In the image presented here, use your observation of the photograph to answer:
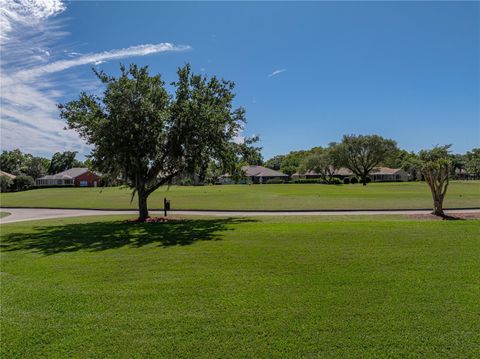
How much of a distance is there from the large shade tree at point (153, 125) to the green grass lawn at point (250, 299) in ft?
26.7

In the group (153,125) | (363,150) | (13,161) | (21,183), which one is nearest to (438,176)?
(153,125)

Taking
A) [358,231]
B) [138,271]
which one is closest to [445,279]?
[358,231]

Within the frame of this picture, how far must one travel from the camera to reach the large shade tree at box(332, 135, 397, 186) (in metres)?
86.1

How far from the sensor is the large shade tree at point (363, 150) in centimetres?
8612

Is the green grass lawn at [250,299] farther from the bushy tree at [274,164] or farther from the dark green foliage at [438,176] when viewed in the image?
the bushy tree at [274,164]

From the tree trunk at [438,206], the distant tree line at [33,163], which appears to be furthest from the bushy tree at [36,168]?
the tree trunk at [438,206]

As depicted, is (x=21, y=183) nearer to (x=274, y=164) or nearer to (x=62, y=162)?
(x=62, y=162)

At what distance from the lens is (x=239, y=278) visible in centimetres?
735

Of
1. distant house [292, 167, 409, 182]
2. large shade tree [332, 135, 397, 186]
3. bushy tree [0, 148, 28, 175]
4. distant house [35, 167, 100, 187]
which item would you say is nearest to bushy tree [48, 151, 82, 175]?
bushy tree [0, 148, 28, 175]

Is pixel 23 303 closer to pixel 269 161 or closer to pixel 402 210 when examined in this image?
pixel 402 210

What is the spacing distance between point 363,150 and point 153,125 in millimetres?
76870

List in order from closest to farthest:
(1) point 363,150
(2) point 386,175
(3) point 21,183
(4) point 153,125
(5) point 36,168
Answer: (4) point 153,125
(3) point 21,183
(1) point 363,150
(5) point 36,168
(2) point 386,175

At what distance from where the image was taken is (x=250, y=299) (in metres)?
6.14

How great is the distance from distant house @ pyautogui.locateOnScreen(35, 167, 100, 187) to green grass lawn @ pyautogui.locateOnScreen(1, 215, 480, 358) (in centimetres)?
8748
